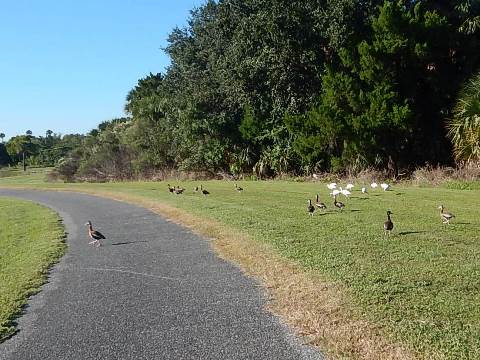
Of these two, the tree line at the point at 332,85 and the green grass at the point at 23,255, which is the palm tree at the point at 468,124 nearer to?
the tree line at the point at 332,85

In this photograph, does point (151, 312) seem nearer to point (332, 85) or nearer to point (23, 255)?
point (23, 255)

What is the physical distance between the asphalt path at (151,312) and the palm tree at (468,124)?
1273cm

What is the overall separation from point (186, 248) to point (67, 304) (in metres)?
4.03

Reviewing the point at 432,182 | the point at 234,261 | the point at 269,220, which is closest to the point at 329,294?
the point at 234,261

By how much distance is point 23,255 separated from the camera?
42.5ft

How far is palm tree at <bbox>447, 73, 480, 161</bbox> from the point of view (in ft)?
65.9

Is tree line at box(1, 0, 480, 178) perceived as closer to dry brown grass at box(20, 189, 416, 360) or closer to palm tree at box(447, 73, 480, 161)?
palm tree at box(447, 73, 480, 161)

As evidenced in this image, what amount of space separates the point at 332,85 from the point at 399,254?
59.9ft

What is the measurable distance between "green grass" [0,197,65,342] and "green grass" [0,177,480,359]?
4.25 meters

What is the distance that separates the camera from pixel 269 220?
13781 millimetres

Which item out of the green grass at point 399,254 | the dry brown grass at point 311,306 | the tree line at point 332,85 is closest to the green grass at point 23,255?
the dry brown grass at point 311,306

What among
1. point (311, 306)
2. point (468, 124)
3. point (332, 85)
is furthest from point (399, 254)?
point (332, 85)

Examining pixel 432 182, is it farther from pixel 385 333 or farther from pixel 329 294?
pixel 385 333

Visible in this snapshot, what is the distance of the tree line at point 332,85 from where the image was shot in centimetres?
2444
